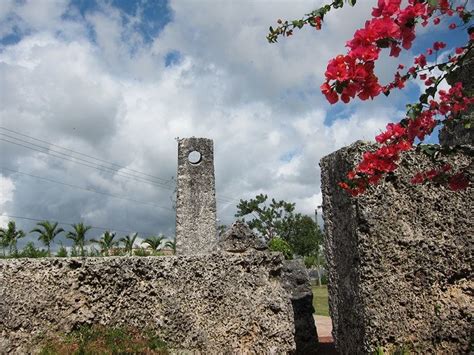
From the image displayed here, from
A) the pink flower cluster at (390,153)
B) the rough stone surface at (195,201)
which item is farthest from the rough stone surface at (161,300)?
the rough stone surface at (195,201)

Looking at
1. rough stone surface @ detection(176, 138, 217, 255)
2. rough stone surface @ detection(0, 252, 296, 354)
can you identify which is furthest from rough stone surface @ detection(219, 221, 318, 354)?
rough stone surface @ detection(176, 138, 217, 255)

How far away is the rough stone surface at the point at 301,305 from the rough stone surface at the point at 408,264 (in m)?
2.34

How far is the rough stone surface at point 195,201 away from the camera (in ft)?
42.6

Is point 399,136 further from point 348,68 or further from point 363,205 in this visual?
point 363,205

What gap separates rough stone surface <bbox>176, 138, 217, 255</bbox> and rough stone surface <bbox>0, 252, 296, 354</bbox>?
8933mm

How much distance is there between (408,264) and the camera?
140 inches

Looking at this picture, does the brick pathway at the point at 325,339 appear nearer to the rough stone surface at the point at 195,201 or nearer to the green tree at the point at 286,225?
the rough stone surface at the point at 195,201

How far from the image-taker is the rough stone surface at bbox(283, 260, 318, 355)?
6.14 meters

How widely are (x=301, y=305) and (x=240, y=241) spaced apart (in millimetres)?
2060

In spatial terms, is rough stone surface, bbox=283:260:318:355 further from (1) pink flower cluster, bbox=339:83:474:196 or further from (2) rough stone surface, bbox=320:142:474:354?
(1) pink flower cluster, bbox=339:83:474:196

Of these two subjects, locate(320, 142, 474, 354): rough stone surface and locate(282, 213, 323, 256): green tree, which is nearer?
locate(320, 142, 474, 354): rough stone surface

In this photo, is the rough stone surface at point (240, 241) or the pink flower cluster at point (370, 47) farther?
the rough stone surface at point (240, 241)

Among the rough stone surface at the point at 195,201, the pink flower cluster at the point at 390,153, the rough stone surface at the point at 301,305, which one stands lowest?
the rough stone surface at the point at 301,305

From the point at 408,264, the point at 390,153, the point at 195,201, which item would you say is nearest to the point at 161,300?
the point at 408,264
